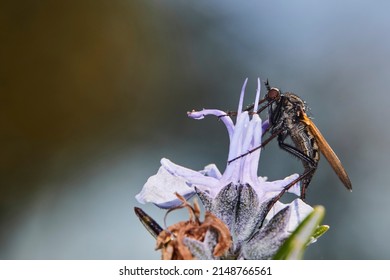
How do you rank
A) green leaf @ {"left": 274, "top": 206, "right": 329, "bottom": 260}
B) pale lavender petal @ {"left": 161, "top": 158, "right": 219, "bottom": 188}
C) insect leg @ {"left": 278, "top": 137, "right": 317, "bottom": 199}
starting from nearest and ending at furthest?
green leaf @ {"left": 274, "top": 206, "right": 329, "bottom": 260}, pale lavender petal @ {"left": 161, "top": 158, "right": 219, "bottom": 188}, insect leg @ {"left": 278, "top": 137, "right": 317, "bottom": 199}

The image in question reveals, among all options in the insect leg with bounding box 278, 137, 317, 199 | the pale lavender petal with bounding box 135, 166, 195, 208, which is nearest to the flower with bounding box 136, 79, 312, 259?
the pale lavender petal with bounding box 135, 166, 195, 208

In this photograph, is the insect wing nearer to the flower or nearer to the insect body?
the insect body

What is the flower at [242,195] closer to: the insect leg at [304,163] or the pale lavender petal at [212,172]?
the pale lavender petal at [212,172]

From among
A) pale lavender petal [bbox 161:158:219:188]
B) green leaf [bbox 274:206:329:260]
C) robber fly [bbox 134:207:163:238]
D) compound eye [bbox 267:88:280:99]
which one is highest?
compound eye [bbox 267:88:280:99]

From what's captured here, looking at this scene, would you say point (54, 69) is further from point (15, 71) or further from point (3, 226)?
point (3, 226)

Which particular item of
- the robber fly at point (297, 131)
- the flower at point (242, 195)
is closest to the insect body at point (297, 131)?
the robber fly at point (297, 131)

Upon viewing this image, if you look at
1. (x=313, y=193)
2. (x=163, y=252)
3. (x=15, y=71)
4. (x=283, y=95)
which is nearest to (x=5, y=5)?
(x=15, y=71)

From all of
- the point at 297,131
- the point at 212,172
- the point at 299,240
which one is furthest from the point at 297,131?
the point at 299,240

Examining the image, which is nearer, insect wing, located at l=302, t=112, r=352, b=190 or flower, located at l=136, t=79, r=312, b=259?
flower, located at l=136, t=79, r=312, b=259
